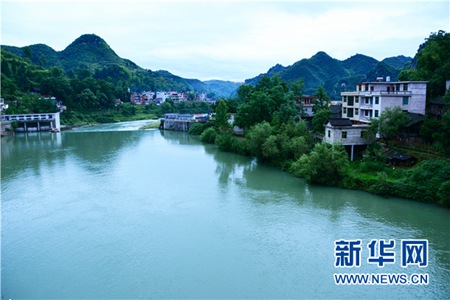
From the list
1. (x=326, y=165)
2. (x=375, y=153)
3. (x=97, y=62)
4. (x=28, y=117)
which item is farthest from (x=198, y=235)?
(x=97, y=62)

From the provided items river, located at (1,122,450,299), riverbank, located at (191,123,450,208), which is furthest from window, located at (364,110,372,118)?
river, located at (1,122,450,299)

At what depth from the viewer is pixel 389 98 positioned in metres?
18.0

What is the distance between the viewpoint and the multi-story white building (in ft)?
58.6

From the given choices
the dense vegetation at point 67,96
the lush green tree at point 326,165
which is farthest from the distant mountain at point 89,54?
the lush green tree at point 326,165

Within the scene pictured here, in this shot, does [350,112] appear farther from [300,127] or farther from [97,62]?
[97,62]

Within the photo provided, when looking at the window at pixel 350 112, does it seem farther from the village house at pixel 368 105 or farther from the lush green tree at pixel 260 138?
the lush green tree at pixel 260 138

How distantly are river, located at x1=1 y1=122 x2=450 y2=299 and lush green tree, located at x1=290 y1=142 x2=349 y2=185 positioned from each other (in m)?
0.59

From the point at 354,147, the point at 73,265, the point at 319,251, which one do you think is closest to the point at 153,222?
the point at 73,265

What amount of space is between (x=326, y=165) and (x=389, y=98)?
5973mm

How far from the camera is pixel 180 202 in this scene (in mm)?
14125

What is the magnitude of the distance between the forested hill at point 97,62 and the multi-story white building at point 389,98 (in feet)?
202

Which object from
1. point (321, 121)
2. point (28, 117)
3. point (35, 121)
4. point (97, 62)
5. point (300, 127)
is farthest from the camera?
point (97, 62)

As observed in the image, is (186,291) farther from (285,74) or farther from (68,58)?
(68,58)

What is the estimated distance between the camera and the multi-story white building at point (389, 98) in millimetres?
17875
